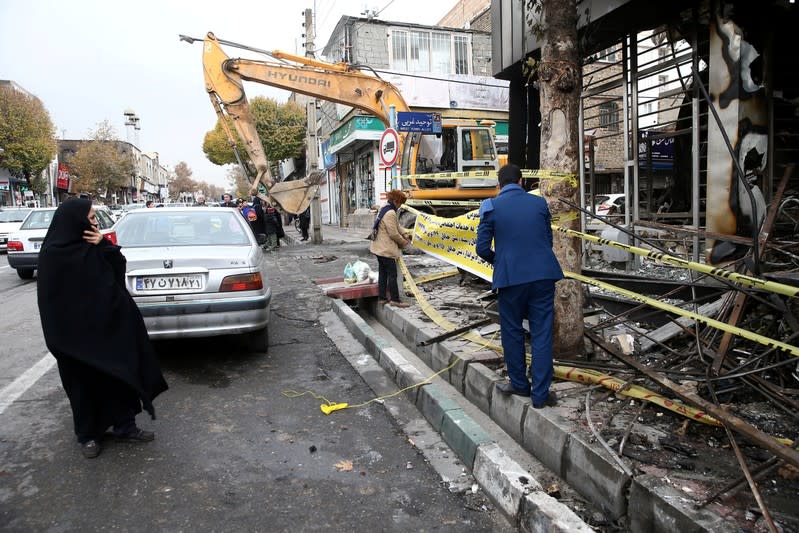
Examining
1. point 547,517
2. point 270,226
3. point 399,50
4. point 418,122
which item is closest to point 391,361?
point 547,517

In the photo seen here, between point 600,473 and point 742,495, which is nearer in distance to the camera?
point 742,495

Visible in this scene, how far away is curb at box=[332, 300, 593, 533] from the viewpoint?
2.58 metres

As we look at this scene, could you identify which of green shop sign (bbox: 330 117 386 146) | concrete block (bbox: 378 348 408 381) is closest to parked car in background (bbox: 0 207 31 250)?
green shop sign (bbox: 330 117 386 146)

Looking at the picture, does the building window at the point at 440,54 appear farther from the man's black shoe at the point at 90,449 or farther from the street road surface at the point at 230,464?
the man's black shoe at the point at 90,449

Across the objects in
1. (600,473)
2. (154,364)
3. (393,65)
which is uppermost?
(393,65)

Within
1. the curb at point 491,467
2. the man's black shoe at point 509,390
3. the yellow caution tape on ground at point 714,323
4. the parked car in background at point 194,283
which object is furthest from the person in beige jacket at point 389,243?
the man's black shoe at point 509,390

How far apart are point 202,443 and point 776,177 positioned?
21.1ft

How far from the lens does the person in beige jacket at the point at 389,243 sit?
23.6ft

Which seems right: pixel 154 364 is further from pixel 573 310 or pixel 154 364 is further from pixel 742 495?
pixel 742 495

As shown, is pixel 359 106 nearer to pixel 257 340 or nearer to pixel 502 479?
pixel 257 340

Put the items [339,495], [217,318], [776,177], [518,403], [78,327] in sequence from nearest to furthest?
1. [339,495]
2. [78,327]
3. [518,403]
4. [217,318]
5. [776,177]

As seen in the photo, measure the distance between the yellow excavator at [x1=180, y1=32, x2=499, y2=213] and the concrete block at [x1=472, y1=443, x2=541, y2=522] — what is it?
29.0 ft

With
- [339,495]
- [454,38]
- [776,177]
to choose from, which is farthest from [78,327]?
[454,38]

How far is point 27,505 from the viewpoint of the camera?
115 inches
